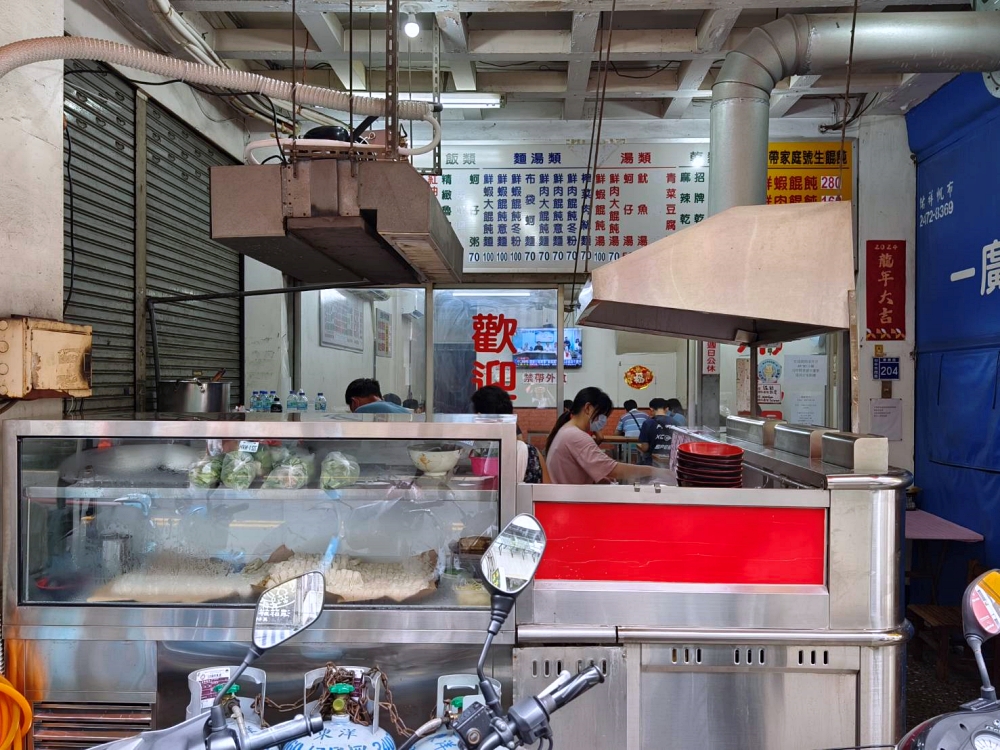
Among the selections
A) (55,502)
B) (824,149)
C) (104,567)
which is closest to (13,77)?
(55,502)

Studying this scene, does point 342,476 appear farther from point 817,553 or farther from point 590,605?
point 817,553

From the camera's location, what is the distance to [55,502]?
218 cm

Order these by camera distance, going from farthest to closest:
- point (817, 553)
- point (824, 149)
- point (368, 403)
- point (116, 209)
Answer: point (824, 149), point (368, 403), point (116, 209), point (817, 553)

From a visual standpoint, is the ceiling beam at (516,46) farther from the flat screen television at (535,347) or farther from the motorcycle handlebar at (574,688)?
the motorcycle handlebar at (574,688)

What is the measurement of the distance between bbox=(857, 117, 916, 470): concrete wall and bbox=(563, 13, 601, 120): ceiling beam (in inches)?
92.0

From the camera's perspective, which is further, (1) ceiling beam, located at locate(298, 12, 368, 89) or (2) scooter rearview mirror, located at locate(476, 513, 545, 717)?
(1) ceiling beam, located at locate(298, 12, 368, 89)

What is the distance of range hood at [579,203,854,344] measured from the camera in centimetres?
231

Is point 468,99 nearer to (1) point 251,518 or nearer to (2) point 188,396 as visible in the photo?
(2) point 188,396

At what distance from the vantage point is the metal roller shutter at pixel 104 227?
3.33 meters

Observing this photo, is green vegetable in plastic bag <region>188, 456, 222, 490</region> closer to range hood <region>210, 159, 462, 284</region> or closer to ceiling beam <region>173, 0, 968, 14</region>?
range hood <region>210, 159, 462, 284</region>

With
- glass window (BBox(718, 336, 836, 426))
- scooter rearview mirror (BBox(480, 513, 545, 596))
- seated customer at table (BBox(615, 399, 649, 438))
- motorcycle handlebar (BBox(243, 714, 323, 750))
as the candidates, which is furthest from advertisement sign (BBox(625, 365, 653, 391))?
motorcycle handlebar (BBox(243, 714, 323, 750))

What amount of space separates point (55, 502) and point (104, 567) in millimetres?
274

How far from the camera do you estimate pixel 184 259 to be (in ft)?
14.7

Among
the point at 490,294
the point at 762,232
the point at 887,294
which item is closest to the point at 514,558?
the point at 762,232
